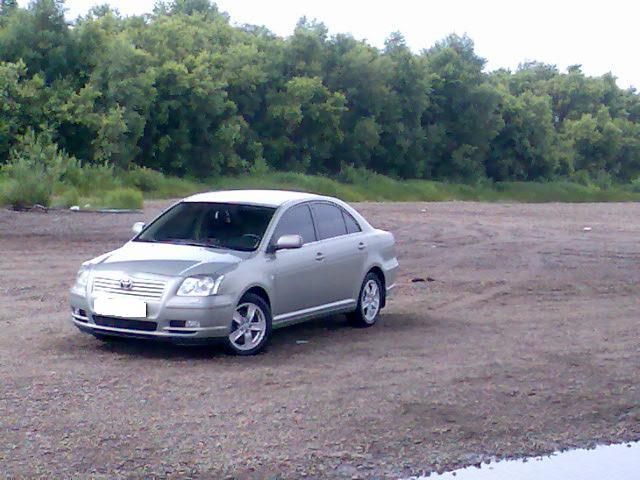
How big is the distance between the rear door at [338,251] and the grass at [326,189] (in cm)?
1664

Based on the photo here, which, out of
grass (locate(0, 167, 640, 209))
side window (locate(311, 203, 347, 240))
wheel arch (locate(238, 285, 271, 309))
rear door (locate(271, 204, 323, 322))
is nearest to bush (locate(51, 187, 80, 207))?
grass (locate(0, 167, 640, 209))

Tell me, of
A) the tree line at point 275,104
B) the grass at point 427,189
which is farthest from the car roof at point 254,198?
the grass at point 427,189

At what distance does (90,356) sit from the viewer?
10.5 metres

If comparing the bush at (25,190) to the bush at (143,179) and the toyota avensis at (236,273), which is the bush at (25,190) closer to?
the bush at (143,179)

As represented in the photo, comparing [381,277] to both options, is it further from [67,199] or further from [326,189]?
[326,189]

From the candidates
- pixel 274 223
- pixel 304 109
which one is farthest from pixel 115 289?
pixel 304 109

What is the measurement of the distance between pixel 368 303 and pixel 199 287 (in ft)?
9.97

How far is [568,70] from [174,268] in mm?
79214

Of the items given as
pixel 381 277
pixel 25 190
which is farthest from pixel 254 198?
pixel 25 190

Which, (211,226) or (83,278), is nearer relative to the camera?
(83,278)

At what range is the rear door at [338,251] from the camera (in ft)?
40.3

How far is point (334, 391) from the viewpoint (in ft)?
30.6

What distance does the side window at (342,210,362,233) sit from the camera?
42.9ft

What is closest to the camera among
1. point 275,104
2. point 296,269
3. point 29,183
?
point 296,269
